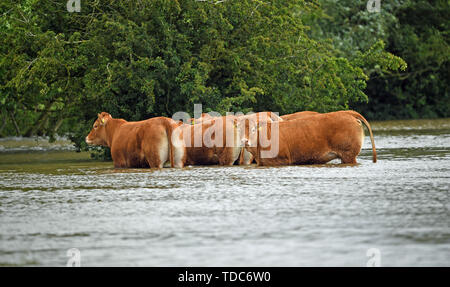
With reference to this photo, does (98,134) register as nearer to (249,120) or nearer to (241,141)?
(241,141)

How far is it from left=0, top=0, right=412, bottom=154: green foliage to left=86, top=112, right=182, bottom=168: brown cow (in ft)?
9.88

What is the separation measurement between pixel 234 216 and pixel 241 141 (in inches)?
296

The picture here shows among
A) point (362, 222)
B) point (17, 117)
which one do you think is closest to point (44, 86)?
point (362, 222)

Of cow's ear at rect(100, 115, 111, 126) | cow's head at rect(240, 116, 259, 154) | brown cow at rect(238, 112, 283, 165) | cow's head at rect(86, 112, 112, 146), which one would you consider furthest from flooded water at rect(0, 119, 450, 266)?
cow's head at rect(86, 112, 112, 146)

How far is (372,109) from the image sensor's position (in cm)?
5072

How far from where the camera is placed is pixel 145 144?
17.5 metres

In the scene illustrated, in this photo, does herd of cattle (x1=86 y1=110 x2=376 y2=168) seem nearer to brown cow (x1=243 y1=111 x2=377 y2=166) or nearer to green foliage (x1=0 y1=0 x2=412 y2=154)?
brown cow (x1=243 y1=111 x2=377 y2=166)

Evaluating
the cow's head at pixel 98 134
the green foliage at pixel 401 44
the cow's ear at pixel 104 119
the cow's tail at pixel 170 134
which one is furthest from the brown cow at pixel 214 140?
the green foliage at pixel 401 44

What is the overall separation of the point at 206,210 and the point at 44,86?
12.5 meters

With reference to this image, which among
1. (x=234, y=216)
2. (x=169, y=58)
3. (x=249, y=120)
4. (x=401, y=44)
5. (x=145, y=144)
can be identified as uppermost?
(x=401, y=44)

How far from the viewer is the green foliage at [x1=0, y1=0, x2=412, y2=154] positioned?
70.3 ft

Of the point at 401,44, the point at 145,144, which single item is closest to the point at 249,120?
the point at 145,144

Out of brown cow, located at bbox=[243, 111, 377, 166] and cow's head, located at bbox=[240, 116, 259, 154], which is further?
cow's head, located at bbox=[240, 116, 259, 154]
